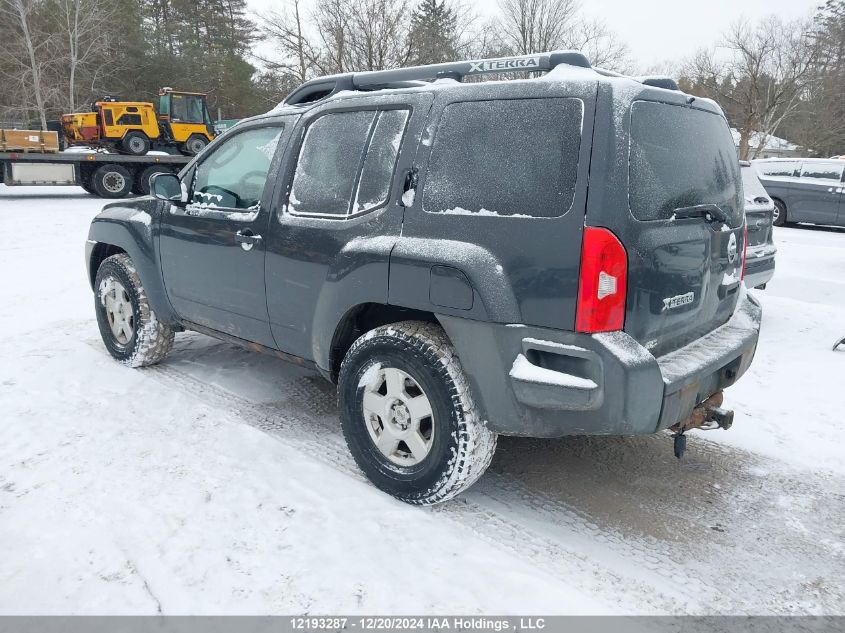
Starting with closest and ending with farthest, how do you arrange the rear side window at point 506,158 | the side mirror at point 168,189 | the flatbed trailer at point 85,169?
1. the rear side window at point 506,158
2. the side mirror at point 168,189
3. the flatbed trailer at point 85,169

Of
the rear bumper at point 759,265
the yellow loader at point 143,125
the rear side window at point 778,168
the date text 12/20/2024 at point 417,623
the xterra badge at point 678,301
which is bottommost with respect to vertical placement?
the date text 12/20/2024 at point 417,623

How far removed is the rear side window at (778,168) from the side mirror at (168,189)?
1382 centimetres

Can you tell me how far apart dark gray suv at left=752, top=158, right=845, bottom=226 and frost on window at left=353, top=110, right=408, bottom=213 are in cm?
1269

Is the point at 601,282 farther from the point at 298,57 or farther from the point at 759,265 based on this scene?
the point at 298,57

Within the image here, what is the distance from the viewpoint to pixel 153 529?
276 centimetres

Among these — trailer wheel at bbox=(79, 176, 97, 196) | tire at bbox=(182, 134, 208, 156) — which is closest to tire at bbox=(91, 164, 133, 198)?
trailer wheel at bbox=(79, 176, 97, 196)

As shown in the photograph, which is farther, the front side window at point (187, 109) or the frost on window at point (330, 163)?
the front side window at point (187, 109)

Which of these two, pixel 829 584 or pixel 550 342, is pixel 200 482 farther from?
pixel 829 584

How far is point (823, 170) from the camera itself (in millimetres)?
13633

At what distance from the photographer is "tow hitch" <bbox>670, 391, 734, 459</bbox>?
9.80 feet

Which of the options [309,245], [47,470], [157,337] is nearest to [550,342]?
[309,245]

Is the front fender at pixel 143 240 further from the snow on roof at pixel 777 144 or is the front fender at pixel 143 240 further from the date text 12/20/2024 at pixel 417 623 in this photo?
the snow on roof at pixel 777 144

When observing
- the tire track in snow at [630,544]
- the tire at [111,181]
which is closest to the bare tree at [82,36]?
the tire at [111,181]

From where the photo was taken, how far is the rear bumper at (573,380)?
7.98 ft
